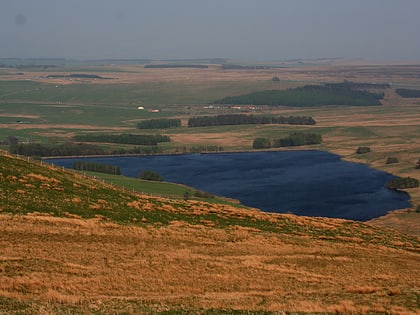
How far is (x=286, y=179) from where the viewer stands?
125188 mm

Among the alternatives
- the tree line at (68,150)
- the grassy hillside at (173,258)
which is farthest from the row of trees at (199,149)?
the grassy hillside at (173,258)

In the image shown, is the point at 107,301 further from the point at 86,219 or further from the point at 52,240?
the point at 86,219

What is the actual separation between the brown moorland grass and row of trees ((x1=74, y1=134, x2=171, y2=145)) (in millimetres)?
134147

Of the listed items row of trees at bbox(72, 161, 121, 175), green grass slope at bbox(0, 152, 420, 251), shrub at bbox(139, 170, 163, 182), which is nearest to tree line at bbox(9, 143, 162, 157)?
row of trees at bbox(72, 161, 121, 175)

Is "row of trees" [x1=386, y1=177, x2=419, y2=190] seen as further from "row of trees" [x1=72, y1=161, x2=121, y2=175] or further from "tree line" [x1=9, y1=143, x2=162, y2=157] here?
"tree line" [x1=9, y1=143, x2=162, y2=157]

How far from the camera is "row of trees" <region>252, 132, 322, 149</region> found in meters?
175

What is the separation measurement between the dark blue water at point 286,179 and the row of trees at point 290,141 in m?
8.95

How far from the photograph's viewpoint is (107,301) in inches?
962

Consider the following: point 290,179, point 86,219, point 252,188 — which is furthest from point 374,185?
point 86,219

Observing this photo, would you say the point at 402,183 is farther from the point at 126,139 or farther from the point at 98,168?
the point at 126,139

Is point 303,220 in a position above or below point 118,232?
below

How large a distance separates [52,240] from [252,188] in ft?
269

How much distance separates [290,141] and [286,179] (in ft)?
184

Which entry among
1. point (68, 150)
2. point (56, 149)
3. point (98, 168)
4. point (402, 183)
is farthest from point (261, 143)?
point (98, 168)
